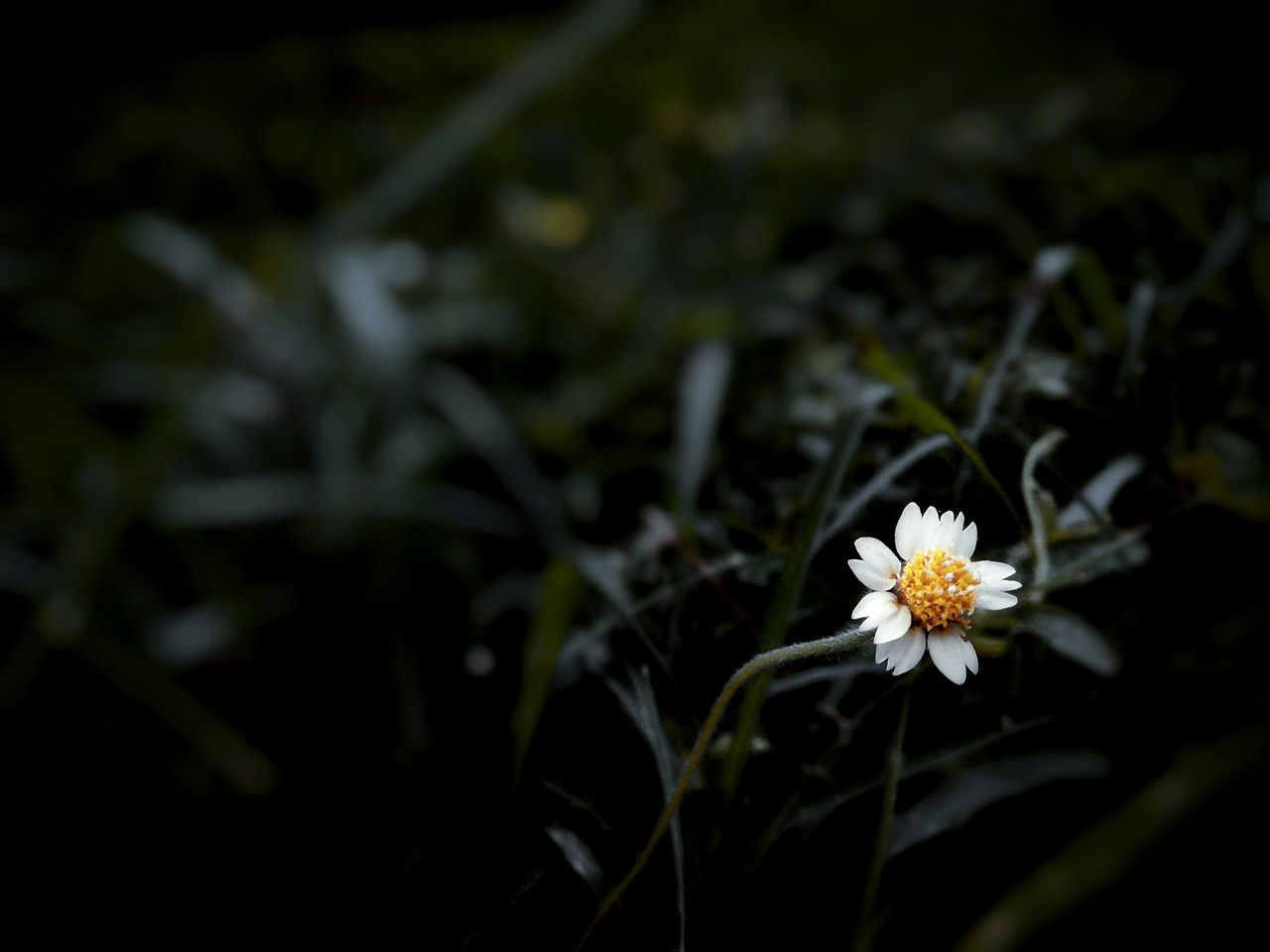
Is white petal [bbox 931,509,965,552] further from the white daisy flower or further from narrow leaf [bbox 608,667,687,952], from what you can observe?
narrow leaf [bbox 608,667,687,952]

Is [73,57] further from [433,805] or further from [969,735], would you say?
[969,735]

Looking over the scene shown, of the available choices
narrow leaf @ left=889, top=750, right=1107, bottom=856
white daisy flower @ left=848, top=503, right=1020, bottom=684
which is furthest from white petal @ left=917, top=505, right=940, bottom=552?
narrow leaf @ left=889, top=750, right=1107, bottom=856

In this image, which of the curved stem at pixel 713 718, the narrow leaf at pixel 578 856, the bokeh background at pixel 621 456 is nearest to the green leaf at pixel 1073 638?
the bokeh background at pixel 621 456

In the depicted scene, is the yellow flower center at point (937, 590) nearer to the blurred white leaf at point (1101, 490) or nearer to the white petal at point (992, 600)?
the white petal at point (992, 600)

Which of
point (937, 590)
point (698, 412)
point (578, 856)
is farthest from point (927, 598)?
point (698, 412)

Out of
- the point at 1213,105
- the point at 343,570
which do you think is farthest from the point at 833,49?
the point at 343,570
